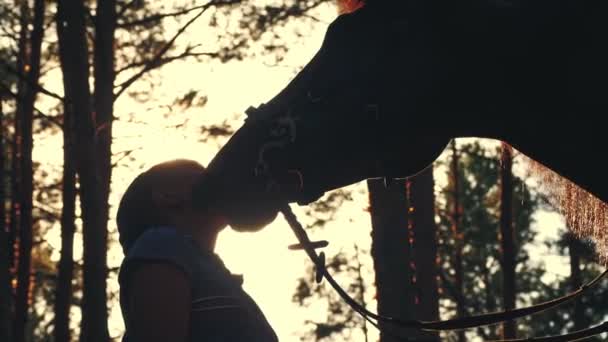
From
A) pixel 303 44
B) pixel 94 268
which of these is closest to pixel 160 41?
pixel 303 44

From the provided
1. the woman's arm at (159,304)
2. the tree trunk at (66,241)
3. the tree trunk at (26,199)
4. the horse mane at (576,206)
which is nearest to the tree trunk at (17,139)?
the tree trunk at (26,199)

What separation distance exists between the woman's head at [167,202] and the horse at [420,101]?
11 centimetres

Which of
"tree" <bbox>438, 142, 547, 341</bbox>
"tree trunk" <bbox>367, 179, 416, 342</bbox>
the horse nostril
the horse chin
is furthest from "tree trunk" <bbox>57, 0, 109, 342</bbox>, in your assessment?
"tree" <bbox>438, 142, 547, 341</bbox>

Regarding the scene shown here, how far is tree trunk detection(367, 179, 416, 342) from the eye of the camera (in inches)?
346

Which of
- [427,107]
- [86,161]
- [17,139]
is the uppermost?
[17,139]

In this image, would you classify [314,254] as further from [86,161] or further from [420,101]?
[86,161]

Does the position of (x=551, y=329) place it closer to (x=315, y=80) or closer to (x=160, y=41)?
(x=160, y=41)

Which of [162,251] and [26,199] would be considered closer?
[162,251]

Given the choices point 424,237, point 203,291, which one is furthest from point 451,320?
point 424,237

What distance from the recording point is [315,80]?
2.82m

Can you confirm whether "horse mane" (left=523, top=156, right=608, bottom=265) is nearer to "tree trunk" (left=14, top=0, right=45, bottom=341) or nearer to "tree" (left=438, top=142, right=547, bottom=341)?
"tree trunk" (left=14, top=0, right=45, bottom=341)

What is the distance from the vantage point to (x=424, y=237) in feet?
33.5

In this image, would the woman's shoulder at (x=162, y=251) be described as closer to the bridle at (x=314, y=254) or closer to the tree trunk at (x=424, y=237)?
the bridle at (x=314, y=254)

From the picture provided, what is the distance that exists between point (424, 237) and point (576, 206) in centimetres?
730
